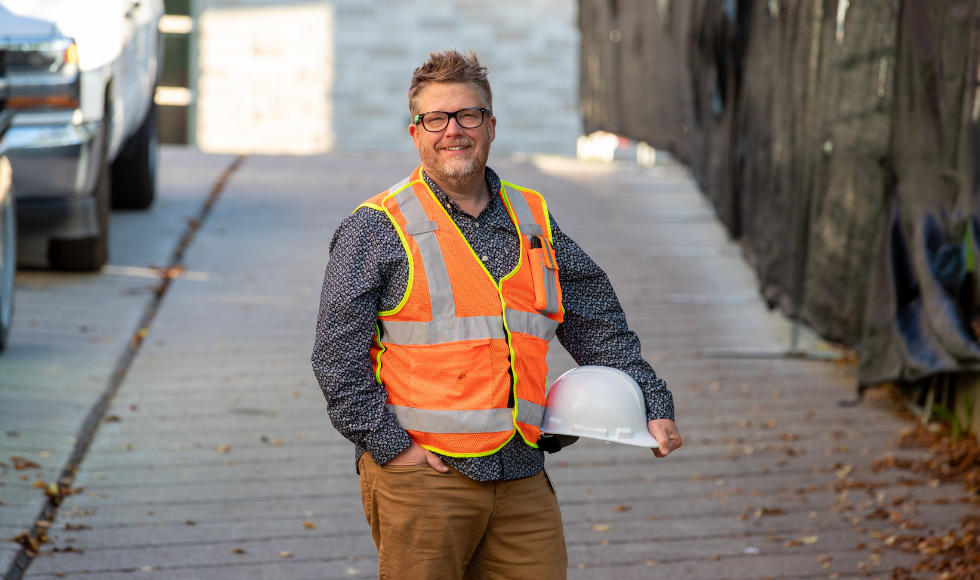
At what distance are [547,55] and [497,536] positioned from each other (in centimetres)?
1689

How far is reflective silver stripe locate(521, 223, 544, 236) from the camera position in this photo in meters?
2.98

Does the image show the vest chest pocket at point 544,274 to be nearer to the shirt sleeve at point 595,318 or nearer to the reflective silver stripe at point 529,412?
the shirt sleeve at point 595,318

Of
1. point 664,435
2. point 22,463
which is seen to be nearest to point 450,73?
point 664,435

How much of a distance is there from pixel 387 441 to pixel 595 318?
0.69m

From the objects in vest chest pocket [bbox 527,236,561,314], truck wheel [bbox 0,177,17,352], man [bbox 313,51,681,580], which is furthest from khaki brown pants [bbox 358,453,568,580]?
truck wheel [bbox 0,177,17,352]

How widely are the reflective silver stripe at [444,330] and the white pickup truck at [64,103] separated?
5.17 meters

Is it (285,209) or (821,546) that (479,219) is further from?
(285,209)

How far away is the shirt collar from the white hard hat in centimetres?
51

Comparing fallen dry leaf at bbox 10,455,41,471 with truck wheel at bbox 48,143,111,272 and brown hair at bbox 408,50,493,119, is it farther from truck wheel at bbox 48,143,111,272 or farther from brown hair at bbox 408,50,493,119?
truck wheel at bbox 48,143,111,272

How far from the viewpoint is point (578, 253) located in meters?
3.09

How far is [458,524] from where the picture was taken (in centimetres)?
284

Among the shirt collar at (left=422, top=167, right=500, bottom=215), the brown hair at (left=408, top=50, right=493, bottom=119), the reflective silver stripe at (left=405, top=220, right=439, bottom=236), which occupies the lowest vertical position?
the reflective silver stripe at (left=405, top=220, right=439, bottom=236)

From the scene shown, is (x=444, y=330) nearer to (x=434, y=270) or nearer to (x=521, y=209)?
(x=434, y=270)

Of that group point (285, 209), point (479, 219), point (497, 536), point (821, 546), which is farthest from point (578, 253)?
point (285, 209)
